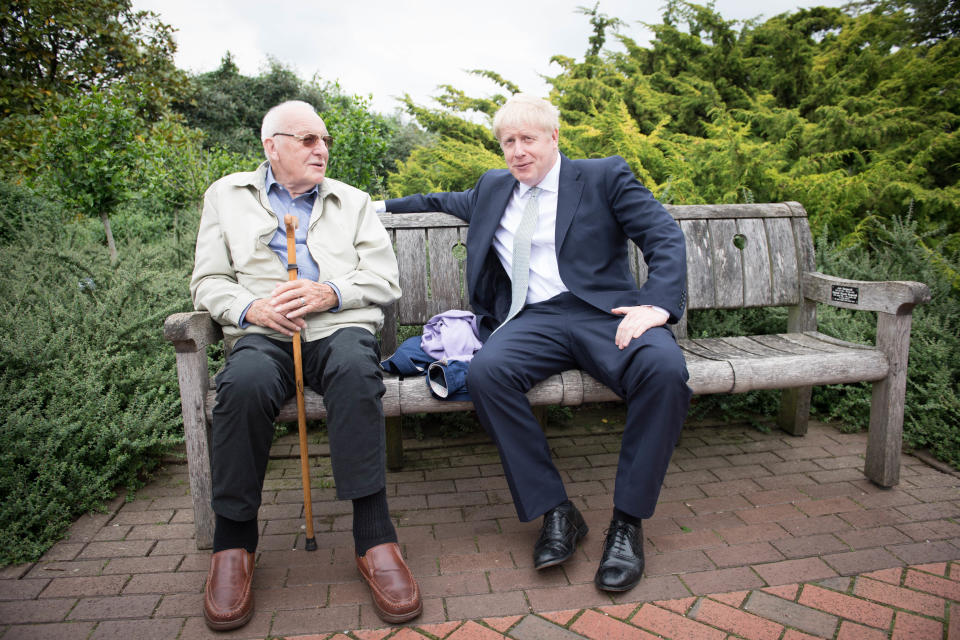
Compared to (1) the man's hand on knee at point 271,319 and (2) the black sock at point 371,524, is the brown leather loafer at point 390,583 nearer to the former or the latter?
(2) the black sock at point 371,524

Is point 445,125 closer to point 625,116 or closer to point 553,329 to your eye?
point 625,116

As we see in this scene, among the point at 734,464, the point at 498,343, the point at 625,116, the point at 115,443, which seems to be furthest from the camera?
the point at 625,116

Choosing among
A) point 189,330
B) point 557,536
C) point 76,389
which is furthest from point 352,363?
point 76,389

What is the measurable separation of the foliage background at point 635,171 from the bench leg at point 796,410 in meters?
0.22

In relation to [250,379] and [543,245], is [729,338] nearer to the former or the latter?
[543,245]

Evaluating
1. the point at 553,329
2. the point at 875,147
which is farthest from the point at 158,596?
the point at 875,147

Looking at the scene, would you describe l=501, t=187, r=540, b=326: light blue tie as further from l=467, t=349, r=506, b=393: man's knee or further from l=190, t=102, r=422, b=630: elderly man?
l=190, t=102, r=422, b=630: elderly man

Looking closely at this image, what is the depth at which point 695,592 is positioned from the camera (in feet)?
6.95

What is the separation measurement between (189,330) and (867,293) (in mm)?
2928

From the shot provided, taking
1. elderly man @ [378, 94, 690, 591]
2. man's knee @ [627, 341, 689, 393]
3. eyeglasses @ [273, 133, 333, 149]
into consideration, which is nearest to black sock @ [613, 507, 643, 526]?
elderly man @ [378, 94, 690, 591]

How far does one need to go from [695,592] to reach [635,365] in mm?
810

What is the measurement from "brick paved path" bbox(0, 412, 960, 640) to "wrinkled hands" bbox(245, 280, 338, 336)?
0.89m

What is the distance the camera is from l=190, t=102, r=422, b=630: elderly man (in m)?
2.13

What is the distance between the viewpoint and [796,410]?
3357 mm
